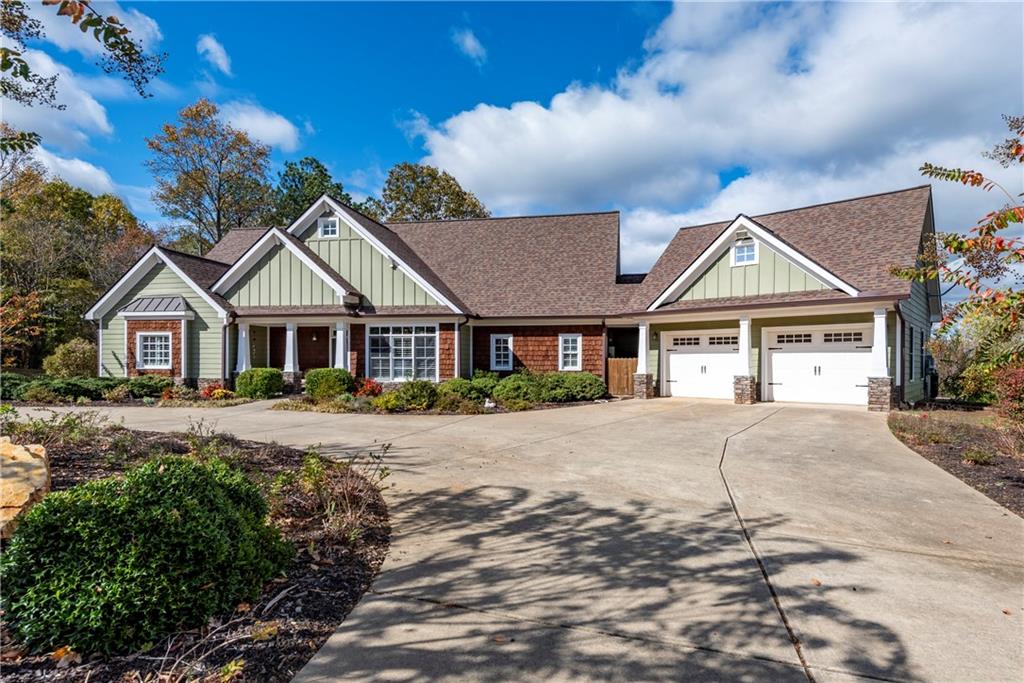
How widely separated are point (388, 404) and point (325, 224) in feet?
28.9

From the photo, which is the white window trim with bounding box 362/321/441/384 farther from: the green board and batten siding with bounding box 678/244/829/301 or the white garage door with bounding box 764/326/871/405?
the white garage door with bounding box 764/326/871/405

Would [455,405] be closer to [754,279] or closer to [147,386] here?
[754,279]

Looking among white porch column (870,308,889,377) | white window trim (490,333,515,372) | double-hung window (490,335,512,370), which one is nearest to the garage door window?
white porch column (870,308,889,377)

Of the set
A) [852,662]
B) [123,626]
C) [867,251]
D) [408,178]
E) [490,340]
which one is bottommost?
[852,662]

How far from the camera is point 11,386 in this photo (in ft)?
52.4

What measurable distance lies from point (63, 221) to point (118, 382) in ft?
63.0

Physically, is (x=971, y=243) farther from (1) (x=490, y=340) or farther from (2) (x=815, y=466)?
(1) (x=490, y=340)

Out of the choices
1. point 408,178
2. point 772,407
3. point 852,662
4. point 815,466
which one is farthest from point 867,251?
point 408,178

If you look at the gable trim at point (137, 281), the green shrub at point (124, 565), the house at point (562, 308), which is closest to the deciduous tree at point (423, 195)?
the house at point (562, 308)

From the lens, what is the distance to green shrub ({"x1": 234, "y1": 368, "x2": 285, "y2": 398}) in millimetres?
17031

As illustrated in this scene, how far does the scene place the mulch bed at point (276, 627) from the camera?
8.61ft

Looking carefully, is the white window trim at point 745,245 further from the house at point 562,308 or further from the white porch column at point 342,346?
the white porch column at point 342,346

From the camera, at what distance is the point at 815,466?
749cm

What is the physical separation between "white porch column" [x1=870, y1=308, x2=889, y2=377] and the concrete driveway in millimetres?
6819
